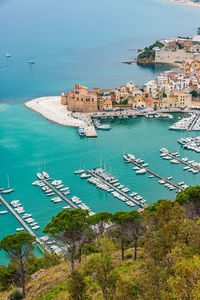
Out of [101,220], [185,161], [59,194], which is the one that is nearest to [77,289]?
[101,220]

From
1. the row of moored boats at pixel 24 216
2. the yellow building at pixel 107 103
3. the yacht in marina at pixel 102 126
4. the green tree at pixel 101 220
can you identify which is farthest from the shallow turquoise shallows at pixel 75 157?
the green tree at pixel 101 220

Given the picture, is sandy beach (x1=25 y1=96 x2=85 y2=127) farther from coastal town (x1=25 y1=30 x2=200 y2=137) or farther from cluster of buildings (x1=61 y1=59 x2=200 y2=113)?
cluster of buildings (x1=61 y1=59 x2=200 y2=113)

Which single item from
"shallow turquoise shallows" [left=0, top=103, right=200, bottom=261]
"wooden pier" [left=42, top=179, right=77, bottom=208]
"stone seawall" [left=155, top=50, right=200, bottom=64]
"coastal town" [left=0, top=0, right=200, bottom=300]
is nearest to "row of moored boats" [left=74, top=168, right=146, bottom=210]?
"coastal town" [left=0, top=0, right=200, bottom=300]

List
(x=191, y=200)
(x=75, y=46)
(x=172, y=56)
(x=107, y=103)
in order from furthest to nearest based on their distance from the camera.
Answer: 1. (x=75, y=46)
2. (x=172, y=56)
3. (x=107, y=103)
4. (x=191, y=200)

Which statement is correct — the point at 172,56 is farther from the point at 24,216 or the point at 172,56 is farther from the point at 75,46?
the point at 24,216

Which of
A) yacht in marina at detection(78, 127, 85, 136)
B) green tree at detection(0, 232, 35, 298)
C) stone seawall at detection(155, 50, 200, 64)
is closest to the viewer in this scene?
green tree at detection(0, 232, 35, 298)

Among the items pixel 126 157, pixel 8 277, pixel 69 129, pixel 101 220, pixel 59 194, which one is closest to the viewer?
pixel 8 277

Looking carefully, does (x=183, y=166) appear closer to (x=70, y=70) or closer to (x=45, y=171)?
(x=45, y=171)
